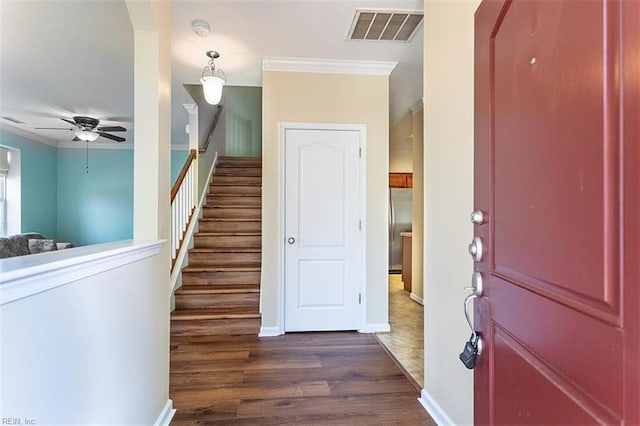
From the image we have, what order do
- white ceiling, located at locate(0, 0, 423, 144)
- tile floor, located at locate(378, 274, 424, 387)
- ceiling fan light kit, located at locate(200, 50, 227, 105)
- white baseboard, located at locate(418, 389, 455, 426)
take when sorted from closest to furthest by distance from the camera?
white baseboard, located at locate(418, 389, 455, 426)
white ceiling, located at locate(0, 0, 423, 144)
tile floor, located at locate(378, 274, 424, 387)
ceiling fan light kit, located at locate(200, 50, 227, 105)

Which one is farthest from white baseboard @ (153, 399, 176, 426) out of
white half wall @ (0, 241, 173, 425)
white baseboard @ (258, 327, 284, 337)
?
white baseboard @ (258, 327, 284, 337)

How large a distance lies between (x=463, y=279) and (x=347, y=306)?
189 centimetres

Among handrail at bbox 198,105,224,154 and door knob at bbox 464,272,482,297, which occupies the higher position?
handrail at bbox 198,105,224,154

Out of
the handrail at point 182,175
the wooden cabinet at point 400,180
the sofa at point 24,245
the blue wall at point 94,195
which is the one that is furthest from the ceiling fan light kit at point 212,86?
the blue wall at point 94,195

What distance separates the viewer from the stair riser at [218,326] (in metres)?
3.29

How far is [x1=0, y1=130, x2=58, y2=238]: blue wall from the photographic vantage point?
6277 mm

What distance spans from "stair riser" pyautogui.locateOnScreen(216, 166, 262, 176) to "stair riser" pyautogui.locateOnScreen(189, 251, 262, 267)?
2.02 m

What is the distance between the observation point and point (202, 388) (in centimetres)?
228

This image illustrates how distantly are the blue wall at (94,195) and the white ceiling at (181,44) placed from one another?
10.7ft

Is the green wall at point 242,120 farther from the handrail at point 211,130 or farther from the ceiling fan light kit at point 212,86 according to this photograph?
the ceiling fan light kit at point 212,86

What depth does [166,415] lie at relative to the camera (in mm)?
1908

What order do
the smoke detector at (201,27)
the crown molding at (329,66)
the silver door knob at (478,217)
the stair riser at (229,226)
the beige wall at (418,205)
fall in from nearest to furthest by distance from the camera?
the silver door knob at (478,217), the smoke detector at (201,27), the crown molding at (329,66), the beige wall at (418,205), the stair riser at (229,226)

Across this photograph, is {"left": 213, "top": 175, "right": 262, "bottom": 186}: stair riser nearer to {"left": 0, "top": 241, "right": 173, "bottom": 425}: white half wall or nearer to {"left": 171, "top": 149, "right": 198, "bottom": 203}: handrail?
{"left": 171, "top": 149, "right": 198, "bottom": 203}: handrail

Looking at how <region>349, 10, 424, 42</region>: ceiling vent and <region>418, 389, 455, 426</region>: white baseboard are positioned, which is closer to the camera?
<region>418, 389, 455, 426</region>: white baseboard
